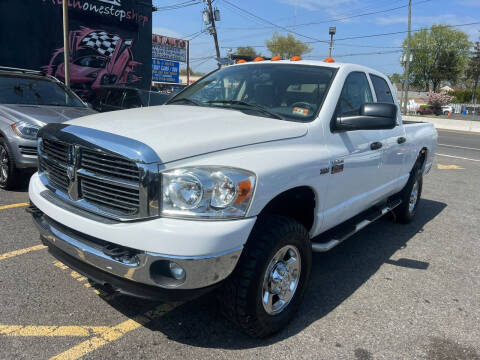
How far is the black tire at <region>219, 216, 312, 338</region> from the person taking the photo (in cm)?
242

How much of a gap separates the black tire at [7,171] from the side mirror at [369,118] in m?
4.38

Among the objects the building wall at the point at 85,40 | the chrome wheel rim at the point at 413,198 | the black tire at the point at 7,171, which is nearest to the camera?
the chrome wheel rim at the point at 413,198

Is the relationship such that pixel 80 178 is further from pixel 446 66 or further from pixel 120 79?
pixel 446 66

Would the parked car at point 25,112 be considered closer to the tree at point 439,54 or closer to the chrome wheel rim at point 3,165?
the chrome wheel rim at point 3,165

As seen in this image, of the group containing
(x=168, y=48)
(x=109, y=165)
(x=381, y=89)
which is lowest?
(x=109, y=165)

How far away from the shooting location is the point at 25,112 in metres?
5.64

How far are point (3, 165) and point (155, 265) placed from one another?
4.59 meters

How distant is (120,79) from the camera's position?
15.3 m

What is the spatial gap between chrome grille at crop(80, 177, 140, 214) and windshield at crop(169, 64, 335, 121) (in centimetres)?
135

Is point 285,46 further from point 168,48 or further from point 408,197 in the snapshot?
point 408,197

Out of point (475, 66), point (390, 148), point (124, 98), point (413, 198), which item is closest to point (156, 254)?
point (390, 148)

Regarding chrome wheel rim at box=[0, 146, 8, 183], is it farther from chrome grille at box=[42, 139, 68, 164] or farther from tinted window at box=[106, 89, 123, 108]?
tinted window at box=[106, 89, 123, 108]

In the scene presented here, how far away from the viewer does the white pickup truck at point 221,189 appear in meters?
2.21

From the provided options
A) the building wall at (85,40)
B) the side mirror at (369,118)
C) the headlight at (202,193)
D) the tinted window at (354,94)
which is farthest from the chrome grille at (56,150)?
the building wall at (85,40)
